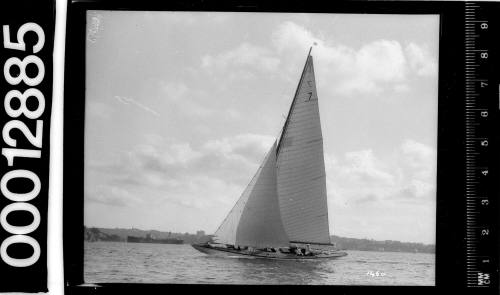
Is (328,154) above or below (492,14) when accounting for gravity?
below

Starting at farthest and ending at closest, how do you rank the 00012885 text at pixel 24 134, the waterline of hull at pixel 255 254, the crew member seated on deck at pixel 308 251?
the crew member seated on deck at pixel 308 251 < the waterline of hull at pixel 255 254 < the 00012885 text at pixel 24 134

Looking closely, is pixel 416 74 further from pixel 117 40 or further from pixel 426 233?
pixel 117 40

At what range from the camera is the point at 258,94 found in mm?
2564

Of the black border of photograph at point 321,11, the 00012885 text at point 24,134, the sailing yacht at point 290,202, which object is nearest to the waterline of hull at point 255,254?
the sailing yacht at point 290,202

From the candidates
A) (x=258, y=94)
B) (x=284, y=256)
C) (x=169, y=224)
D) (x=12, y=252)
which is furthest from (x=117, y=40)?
(x=284, y=256)

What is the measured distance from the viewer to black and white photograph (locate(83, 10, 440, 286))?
2.54 m

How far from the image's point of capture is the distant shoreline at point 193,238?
8.30 ft

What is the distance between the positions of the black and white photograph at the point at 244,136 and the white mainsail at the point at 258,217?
0.04 feet

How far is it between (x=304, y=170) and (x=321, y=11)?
0.68 meters

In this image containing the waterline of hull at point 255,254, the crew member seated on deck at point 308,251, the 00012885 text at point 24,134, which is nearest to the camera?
the 00012885 text at point 24,134

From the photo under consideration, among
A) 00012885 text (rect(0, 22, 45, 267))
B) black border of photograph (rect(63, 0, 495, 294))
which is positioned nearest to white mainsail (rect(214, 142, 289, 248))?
black border of photograph (rect(63, 0, 495, 294))

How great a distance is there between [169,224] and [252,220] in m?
0.37

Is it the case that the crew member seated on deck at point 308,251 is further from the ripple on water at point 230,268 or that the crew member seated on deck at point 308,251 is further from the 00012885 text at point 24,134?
the 00012885 text at point 24,134

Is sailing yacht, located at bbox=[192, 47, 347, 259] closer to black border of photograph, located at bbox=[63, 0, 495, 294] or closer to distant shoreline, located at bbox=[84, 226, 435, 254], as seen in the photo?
distant shoreline, located at bbox=[84, 226, 435, 254]
